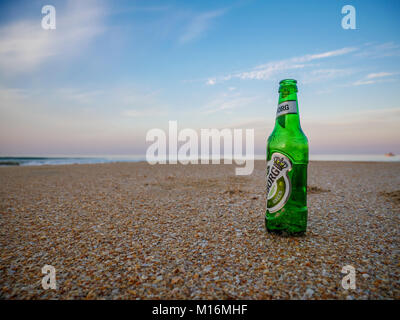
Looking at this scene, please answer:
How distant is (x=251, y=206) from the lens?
3801 millimetres

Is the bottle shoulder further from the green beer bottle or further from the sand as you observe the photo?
the sand

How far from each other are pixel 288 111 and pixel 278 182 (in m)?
0.76

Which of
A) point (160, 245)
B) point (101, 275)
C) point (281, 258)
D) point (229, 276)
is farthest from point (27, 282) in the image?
point (281, 258)

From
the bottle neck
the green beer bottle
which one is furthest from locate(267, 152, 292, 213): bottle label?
the bottle neck

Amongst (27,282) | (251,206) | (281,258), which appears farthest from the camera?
(251,206)

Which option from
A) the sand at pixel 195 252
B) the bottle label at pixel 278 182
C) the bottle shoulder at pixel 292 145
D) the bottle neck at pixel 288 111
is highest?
the bottle neck at pixel 288 111

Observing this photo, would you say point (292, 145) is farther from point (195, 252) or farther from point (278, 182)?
point (195, 252)

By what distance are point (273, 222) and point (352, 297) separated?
1.01 m

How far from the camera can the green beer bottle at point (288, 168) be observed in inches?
91.4

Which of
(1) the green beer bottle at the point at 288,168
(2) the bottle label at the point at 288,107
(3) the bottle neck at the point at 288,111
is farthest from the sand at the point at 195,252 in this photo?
(2) the bottle label at the point at 288,107

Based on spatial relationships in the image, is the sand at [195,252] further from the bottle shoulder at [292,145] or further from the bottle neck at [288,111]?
the bottle neck at [288,111]

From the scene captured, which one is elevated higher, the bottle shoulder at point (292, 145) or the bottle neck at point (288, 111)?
the bottle neck at point (288, 111)
